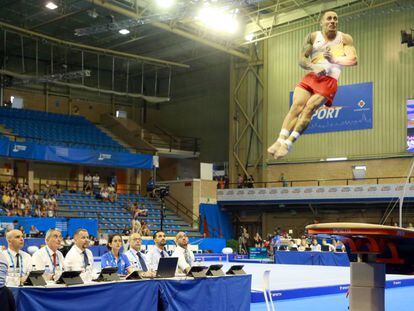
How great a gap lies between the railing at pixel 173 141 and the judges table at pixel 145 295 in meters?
27.7

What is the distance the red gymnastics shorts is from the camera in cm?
1227

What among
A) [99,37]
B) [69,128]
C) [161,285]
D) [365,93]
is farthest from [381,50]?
[161,285]

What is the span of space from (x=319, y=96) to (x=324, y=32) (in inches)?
49.9

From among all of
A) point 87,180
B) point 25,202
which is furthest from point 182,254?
point 87,180

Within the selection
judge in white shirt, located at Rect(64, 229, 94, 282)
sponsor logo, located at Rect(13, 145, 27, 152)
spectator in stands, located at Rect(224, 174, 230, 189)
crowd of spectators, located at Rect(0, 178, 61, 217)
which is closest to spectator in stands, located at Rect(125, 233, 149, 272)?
judge in white shirt, located at Rect(64, 229, 94, 282)

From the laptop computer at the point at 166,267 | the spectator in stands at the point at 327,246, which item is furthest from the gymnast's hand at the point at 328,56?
the spectator in stands at the point at 327,246

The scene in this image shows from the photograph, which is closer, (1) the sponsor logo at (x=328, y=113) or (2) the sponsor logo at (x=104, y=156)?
(1) the sponsor logo at (x=328, y=113)

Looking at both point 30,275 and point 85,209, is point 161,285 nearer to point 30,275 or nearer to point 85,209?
point 30,275

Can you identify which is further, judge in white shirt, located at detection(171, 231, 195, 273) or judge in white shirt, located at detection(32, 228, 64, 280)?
judge in white shirt, located at detection(171, 231, 195, 273)

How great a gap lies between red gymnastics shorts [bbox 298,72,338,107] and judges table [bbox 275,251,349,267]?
10.7 m

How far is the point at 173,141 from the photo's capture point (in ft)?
125

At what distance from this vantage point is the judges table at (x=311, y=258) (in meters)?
22.2

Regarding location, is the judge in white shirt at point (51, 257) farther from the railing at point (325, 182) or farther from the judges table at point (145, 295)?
the railing at point (325, 182)

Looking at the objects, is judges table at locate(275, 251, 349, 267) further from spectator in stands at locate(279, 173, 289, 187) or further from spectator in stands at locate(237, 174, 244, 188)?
spectator in stands at locate(237, 174, 244, 188)
